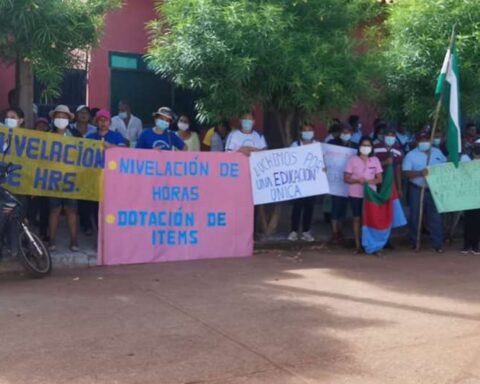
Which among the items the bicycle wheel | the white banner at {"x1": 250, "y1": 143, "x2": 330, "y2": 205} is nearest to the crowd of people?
the white banner at {"x1": 250, "y1": 143, "x2": 330, "y2": 205}

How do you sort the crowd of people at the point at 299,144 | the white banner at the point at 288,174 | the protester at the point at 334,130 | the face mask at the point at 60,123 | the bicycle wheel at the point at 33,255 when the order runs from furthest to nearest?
the protester at the point at 334,130 < the white banner at the point at 288,174 < the crowd of people at the point at 299,144 < the face mask at the point at 60,123 < the bicycle wheel at the point at 33,255

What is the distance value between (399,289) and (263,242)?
276cm

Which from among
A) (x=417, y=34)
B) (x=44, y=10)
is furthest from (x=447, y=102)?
(x=44, y=10)

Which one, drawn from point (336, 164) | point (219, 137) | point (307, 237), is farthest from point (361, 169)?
point (219, 137)

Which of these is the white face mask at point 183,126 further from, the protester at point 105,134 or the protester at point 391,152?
the protester at point 391,152

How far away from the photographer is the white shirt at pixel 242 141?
9.32 meters

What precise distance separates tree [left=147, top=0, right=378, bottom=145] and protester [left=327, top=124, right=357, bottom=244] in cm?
82

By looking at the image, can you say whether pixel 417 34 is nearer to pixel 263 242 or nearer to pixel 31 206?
pixel 263 242

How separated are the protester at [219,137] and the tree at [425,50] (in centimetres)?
263

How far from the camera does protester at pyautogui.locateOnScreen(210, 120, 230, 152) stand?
411 inches

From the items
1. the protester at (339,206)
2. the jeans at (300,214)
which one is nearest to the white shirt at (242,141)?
the jeans at (300,214)

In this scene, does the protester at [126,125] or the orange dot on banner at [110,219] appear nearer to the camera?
the orange dot on banner at [110,219]

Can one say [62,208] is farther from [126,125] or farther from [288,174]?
[288,174]

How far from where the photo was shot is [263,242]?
9578 millimetres
